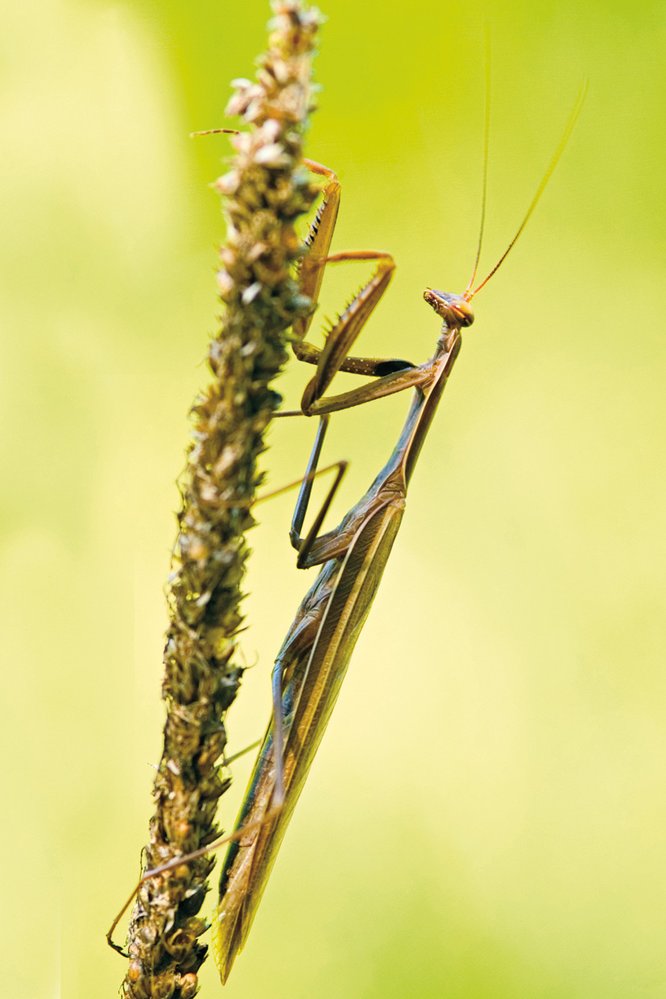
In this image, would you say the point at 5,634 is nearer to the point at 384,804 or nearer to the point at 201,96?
the point at 384,804

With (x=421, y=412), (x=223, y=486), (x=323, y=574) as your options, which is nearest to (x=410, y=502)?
(x=421, y=412)

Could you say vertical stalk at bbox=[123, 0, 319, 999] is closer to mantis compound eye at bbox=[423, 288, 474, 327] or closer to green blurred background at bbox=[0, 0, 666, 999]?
mantis compound eye at bbox=[423, 288, 474, 327]

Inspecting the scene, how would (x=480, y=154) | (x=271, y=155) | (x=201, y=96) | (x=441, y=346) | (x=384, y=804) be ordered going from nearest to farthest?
(x=271, y=155) → (x=441, y=346) → (x=201, y=96) → (x=384, y=804) → (x=480, y=154)

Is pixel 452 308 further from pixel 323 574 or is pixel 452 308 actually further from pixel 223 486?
pixel 223 486

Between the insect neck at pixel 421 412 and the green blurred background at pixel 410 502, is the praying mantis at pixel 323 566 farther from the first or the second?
the green blurred background at pixel 410 502

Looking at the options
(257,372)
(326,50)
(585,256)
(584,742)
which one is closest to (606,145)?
(585,256)

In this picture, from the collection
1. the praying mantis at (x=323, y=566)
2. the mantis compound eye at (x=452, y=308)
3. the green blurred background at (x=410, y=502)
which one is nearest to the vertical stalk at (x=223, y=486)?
the praying mantis at (x=323, y=566)
